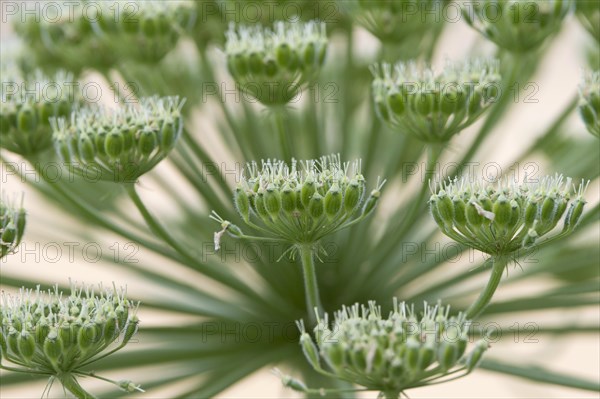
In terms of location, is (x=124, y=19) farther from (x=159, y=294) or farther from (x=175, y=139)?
(x=159, y=294)

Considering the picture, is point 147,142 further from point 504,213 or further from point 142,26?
point 504,213

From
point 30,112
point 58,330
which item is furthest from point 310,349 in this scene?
point 30,112

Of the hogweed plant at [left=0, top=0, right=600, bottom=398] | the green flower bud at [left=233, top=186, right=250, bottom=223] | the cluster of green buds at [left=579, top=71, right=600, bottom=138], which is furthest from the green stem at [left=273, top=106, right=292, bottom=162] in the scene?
the cluster of green buds at [left=579, top=71, right=600, bottom=138]

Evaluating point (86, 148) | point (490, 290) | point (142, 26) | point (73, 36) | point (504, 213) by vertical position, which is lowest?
point (490, 290)

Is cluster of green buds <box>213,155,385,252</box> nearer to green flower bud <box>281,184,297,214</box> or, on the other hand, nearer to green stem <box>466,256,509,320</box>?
green flower bud <box>281,184,297,214</box>

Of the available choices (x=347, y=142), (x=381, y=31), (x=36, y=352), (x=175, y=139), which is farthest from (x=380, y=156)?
(x=36, y=352)

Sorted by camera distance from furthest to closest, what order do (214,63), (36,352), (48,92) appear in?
(214,63), (48,92), (36,352)

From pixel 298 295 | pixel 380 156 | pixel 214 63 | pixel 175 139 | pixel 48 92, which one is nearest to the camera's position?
pixel 175 139
